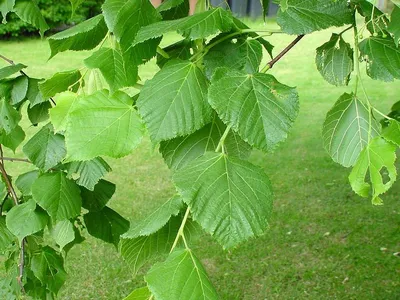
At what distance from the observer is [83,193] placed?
1.69 m

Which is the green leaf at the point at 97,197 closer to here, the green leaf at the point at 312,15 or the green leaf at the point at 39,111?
the green leaf at the point at 39,111

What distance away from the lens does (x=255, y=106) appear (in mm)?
813

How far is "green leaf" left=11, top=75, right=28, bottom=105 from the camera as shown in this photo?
1.62m

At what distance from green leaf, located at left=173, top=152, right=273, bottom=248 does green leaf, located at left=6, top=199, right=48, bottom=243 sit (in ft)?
2.81

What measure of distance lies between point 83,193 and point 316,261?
259cm

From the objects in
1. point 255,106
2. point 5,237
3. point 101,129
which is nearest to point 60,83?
point 101,129

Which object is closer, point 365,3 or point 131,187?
point 365,3

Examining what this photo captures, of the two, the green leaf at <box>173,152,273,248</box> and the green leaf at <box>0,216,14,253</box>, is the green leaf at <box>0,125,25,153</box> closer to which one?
the green leaf at <box>0,216,14,253</box>

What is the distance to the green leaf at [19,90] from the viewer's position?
162cm

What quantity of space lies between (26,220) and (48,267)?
0.81 feet

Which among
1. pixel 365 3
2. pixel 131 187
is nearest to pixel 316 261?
pixel 131 187

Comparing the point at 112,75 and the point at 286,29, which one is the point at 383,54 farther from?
the point at 112,75

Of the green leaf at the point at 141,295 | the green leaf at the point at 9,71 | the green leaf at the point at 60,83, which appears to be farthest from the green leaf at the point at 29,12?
the green leaf at the point at 141,295

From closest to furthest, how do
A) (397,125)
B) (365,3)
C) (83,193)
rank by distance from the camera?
(397,125)
(365,3)
(83,193)
